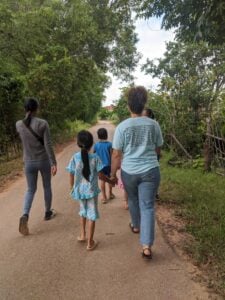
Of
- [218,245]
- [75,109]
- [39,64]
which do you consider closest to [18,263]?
[218,245]

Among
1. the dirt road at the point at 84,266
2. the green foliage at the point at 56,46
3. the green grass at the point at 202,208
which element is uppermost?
the green foliage at the point at 56,46

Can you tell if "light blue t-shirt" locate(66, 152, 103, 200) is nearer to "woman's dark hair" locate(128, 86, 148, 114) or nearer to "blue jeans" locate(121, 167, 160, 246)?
"blue jeans" locate(121, 167, 160, 246)

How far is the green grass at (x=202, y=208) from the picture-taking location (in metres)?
4.70

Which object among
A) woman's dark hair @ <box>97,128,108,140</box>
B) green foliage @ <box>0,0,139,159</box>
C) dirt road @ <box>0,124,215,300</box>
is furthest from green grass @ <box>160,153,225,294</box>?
green foliage @ <box>0,0,139,159</box>

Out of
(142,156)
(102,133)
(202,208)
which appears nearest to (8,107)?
(102,133)

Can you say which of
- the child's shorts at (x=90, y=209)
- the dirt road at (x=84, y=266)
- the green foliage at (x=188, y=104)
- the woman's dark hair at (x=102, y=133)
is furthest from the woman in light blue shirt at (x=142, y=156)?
the green foliage at (x=188, y=104)

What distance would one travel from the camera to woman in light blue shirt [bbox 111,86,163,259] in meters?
4.71

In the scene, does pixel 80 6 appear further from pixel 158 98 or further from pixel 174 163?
pixel 174 163

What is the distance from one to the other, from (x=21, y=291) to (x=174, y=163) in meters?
8.91

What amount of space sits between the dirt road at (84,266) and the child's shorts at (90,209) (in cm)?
44

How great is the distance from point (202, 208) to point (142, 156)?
2737 millimetres

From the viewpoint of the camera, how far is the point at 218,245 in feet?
16.6

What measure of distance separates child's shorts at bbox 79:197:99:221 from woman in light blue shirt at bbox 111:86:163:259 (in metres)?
0.73

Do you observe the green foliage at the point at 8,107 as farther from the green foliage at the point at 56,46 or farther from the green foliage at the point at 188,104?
the green foliage at the point at 188,104
